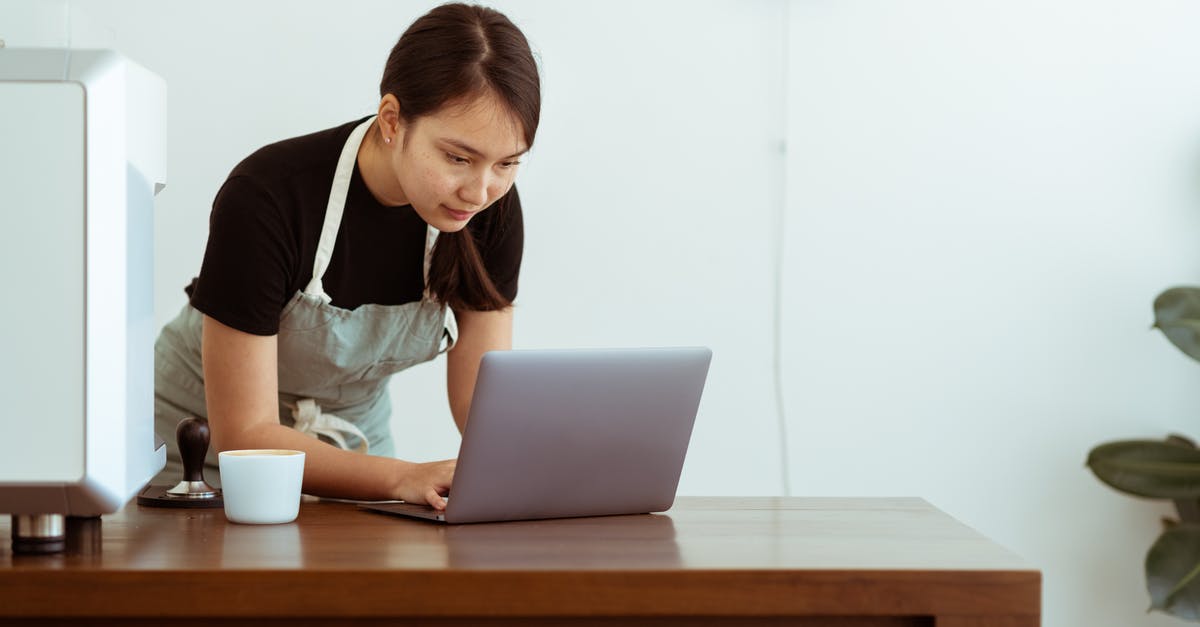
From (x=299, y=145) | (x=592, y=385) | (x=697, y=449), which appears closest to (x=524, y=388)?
(x=592, y=385)

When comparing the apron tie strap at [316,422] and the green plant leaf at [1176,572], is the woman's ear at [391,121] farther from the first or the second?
the green plant leaf at [1176,572]

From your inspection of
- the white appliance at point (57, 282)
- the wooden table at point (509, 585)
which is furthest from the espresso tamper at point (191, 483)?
the white appliance at point (57, 282)

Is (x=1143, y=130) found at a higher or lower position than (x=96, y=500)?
higher

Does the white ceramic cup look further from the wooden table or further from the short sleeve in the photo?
the short sleeve

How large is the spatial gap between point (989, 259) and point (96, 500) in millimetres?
2224

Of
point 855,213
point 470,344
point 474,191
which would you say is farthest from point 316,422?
point 855,213

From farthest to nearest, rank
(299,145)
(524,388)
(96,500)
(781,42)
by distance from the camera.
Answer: (781,42) → (299,145) → (524,388) → (96,500)

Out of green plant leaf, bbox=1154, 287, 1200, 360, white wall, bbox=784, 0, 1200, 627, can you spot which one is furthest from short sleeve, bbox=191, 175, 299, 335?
green plant leaf, bbox=1154, 287, 1200, 360

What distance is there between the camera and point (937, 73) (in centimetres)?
267

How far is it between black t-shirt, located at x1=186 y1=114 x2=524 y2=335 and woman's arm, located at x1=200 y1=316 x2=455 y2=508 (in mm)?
25

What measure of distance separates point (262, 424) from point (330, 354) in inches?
8.9

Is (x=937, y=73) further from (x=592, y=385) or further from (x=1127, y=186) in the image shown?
(x=592, y=385)

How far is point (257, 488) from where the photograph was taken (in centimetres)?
109

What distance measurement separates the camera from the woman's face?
134 cm
